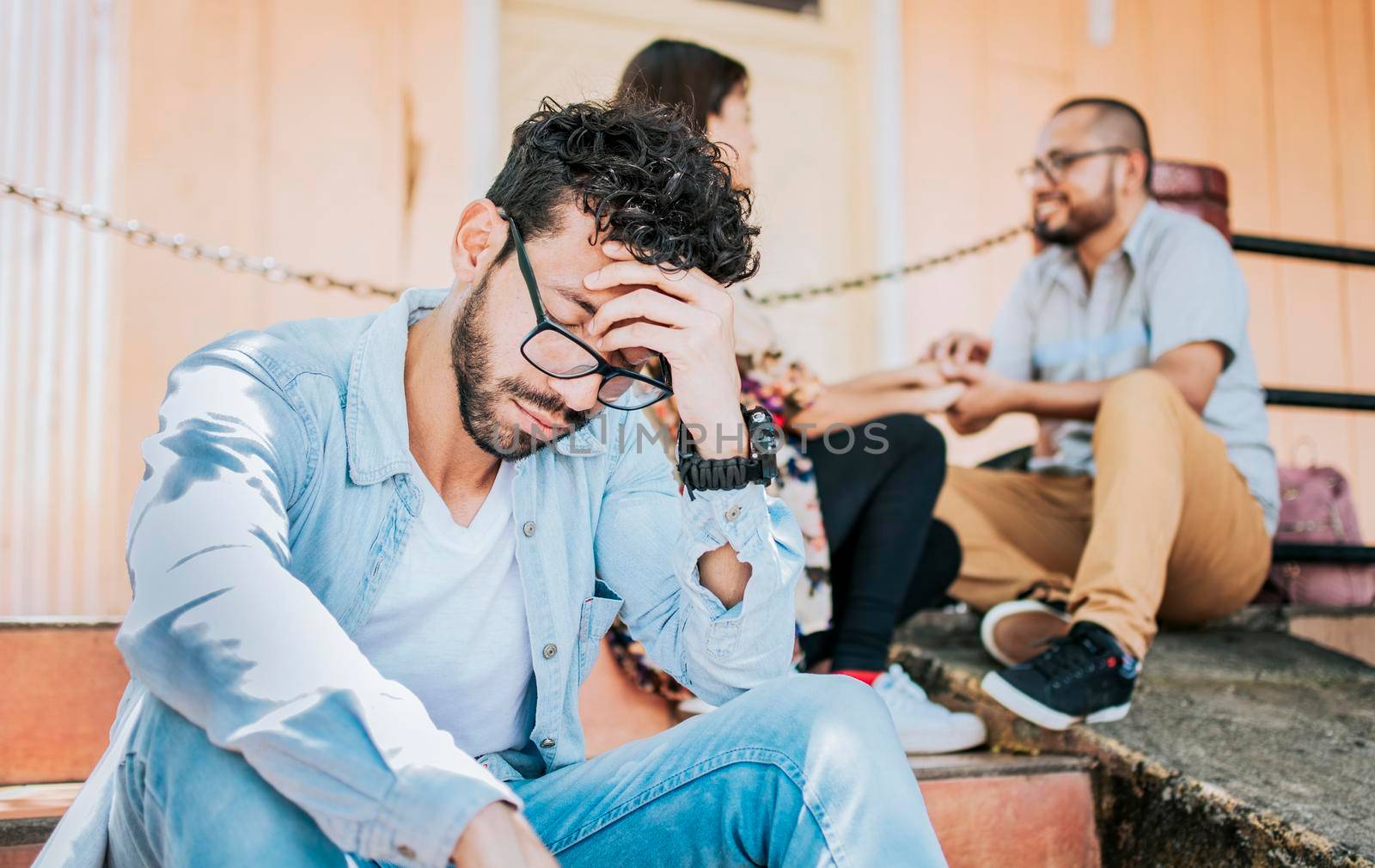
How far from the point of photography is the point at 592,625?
4.75 ft

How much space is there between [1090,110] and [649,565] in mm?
2311

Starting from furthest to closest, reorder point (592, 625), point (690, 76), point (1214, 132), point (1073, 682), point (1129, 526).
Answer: point (1214, 132) < point (690, 76) < point (1129, 526) < point (1073, 682) < point (592, 625)

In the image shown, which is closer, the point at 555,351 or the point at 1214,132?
the point at 555,351

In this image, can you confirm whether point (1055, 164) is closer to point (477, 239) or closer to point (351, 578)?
point (477, 239)

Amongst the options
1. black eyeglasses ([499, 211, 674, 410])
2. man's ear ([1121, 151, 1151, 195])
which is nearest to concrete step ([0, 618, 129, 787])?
black eyeglasses ([499, 211, 674, 410])

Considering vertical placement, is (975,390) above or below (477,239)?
below

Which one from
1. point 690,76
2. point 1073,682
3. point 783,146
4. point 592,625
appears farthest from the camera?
point 783,146

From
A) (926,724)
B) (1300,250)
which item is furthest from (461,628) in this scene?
(1300,250)

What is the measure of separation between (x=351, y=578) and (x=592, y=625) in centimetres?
36

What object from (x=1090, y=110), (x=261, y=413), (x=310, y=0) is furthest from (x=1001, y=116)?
(x=261, y=413)

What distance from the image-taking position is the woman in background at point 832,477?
2.12 metres

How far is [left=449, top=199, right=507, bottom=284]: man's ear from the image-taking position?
1.37 metres

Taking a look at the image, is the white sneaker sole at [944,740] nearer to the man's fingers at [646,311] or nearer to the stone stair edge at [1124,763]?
the stone stair edge at [1124,763]

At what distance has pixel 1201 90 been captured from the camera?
16.9 ft
